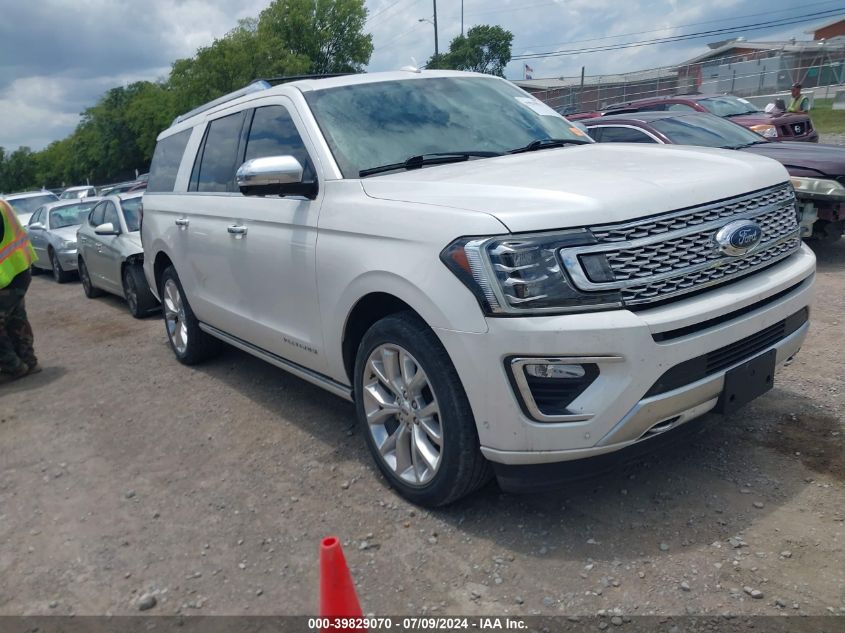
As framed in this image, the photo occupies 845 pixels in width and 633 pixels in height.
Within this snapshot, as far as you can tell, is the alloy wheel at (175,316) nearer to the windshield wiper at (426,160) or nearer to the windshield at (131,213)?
the windshield wiper at (426,160)

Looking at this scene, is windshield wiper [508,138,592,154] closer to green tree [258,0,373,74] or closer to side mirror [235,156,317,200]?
side mirror [235,156,317,200]

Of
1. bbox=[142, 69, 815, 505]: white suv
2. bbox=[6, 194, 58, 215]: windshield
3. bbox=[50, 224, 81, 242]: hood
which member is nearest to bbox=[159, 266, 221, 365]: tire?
bbox=[142, 69, 815, 505]: white suv

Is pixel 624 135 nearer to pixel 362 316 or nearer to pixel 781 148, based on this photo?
pixel 781 148

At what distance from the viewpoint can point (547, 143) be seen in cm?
423

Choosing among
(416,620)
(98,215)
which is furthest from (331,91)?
(98,215)

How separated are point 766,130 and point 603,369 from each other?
1066 cm

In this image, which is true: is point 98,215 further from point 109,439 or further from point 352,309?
point 352,309

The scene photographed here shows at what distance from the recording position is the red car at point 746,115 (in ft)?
39.3

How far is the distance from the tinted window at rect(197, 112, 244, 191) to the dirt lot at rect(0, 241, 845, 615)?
1.60 m

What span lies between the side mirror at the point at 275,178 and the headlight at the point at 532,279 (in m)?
1.35

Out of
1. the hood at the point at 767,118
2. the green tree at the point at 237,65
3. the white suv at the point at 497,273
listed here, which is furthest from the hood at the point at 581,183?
the green tree at the point at 237,65

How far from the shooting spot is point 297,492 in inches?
149

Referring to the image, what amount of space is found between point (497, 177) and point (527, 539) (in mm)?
1574

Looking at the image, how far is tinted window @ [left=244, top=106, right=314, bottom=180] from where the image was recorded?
4.04 m
